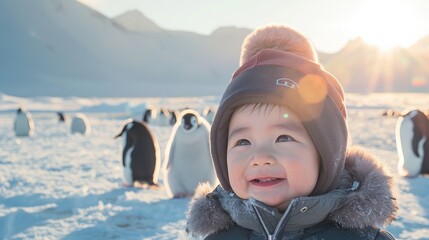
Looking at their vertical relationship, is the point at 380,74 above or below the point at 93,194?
above

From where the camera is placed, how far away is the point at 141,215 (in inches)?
151

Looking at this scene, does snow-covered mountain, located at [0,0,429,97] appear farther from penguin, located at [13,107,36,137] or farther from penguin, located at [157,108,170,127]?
penguin, located at [13,107,36,137]

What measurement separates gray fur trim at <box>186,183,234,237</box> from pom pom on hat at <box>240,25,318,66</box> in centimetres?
49

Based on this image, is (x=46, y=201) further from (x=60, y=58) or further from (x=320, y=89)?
(x=60, y=58)

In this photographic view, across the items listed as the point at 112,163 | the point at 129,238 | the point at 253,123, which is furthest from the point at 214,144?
the point at 112,163

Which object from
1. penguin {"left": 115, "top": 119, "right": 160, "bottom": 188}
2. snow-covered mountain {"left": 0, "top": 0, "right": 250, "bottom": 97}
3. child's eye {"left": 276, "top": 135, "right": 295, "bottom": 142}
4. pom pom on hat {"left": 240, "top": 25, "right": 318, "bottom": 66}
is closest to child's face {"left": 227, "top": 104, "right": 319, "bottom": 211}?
child's eye {"left": 276, "top": 135, "right": 295, "bottom": 142}

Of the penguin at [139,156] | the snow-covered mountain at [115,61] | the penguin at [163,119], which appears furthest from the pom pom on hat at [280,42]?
the snow-covered mountain at [115,61]

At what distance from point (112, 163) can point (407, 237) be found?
5145 mm

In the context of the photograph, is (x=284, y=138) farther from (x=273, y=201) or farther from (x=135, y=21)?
(x=135, y=21)

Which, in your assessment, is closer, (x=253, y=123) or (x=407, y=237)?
(x=253, y=123)

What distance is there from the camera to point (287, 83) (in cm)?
130

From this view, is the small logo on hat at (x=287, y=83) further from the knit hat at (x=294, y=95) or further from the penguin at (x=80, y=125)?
the penguin at (x=80, y=125)

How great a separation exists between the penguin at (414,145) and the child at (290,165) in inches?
212

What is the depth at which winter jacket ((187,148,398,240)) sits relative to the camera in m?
1.24
